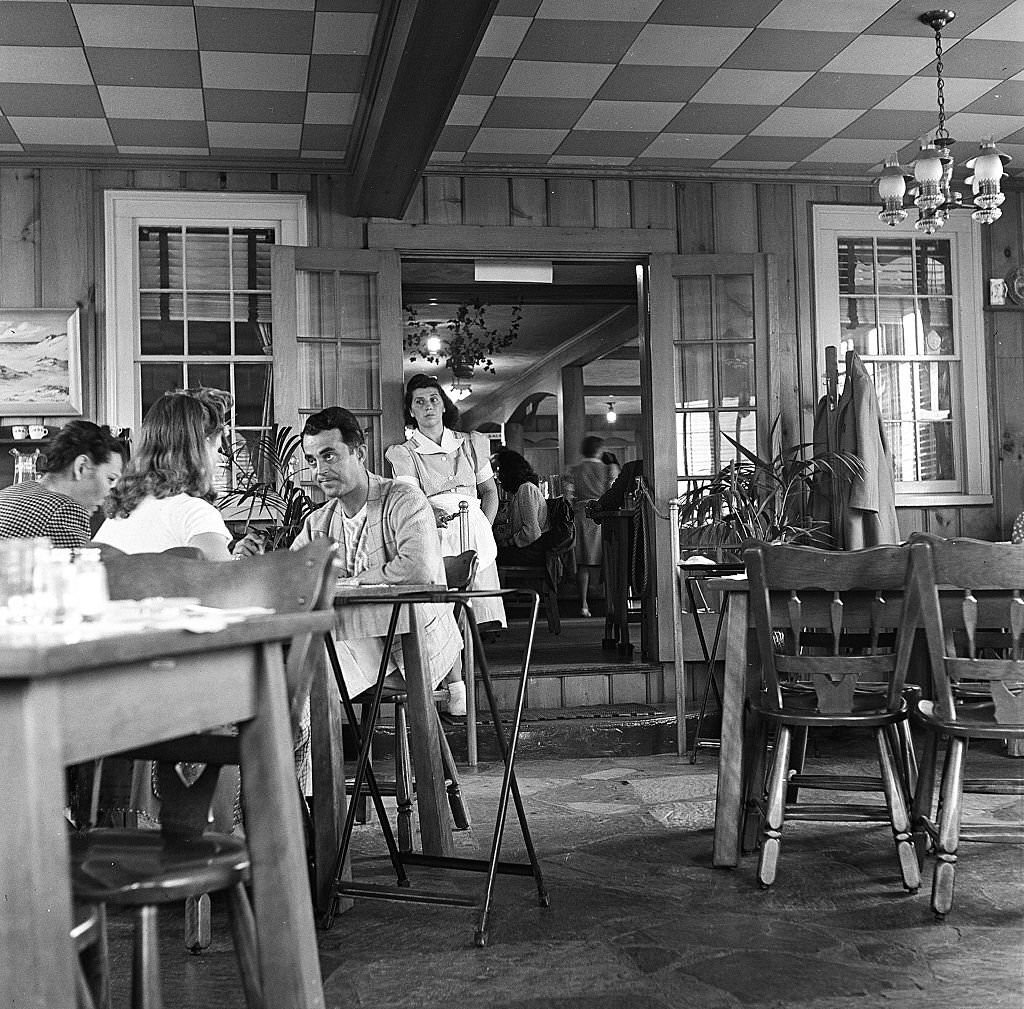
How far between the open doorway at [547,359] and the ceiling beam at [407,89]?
825mm

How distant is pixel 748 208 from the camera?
663 cm

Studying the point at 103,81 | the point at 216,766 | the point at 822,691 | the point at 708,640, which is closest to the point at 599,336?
the point at 708,640

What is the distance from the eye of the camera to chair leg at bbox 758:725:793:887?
10.7 feet

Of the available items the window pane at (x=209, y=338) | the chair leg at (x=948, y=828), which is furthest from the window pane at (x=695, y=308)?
the chair leg at (x=948, y=828)

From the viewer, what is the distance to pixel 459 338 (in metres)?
11.8

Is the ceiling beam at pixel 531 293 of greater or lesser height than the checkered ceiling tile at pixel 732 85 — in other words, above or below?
below

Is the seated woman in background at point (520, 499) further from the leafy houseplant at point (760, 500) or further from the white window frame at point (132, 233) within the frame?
the white window frame at point (132, 233)

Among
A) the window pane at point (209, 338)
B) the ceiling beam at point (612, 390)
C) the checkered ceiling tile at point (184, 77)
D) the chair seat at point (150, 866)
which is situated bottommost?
the chair seat at point (150, 866)

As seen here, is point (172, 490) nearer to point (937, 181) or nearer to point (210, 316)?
point (937, 181)

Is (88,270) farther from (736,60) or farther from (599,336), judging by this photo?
(599,336)

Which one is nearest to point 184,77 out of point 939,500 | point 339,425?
point 339,425

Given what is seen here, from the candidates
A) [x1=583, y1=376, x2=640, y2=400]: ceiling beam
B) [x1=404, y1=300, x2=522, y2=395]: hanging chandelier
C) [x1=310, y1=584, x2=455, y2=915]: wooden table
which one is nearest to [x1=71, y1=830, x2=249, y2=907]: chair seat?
[x1=310, y1=584, x2=455, y2=915]: wooden table

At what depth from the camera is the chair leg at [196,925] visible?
2793mm

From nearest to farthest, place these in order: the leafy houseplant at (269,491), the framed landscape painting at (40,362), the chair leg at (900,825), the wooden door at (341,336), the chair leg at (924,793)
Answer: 1. the chair leg at (900,825)
2. the chair leg at (924,793)
3. the leafy houseplant at (269,491)
4. the framed landscape painting at (40,362)
5. the wooden door at (341,336)
